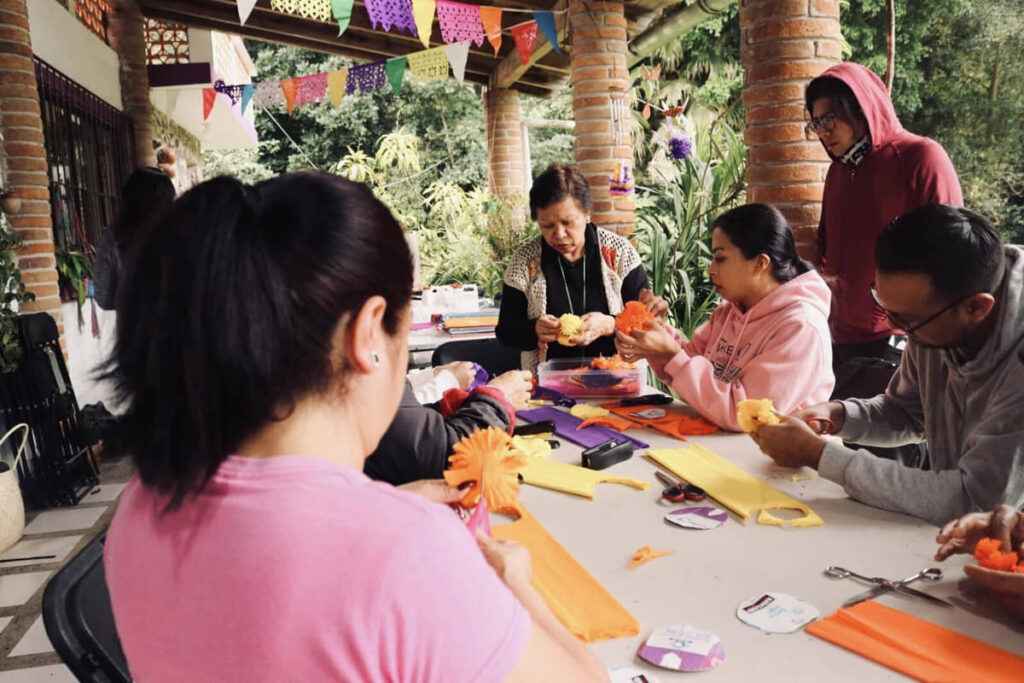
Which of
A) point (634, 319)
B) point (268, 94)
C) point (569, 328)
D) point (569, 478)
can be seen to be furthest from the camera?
point (268, 94)

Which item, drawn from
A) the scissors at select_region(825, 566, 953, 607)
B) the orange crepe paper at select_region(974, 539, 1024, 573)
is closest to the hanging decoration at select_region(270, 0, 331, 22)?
the scissors at select_region(825, 566, 953, 607)

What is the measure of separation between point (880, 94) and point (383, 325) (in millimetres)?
2832

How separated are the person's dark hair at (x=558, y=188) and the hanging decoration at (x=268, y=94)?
21.6ft

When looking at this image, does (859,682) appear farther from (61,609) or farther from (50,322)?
(50,322)

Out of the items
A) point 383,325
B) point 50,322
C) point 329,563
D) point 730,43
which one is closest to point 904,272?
point 383,325

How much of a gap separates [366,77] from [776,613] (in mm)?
7746

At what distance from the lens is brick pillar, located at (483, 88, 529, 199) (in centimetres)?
1105

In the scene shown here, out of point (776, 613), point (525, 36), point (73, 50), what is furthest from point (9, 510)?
point (525, 36)

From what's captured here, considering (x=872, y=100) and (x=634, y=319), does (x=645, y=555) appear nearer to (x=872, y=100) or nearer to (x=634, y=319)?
(x=634, y=319)

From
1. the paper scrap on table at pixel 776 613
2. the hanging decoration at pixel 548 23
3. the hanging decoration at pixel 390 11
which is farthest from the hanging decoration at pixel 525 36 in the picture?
the paper scrap on table at pixel 776 613

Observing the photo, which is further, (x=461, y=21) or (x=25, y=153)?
(x=461, y=21)

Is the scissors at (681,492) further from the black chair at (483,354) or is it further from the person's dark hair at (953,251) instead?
the black chair at (483,354)

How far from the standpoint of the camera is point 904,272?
1.61 meters

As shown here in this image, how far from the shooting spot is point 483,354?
391 centimetres
